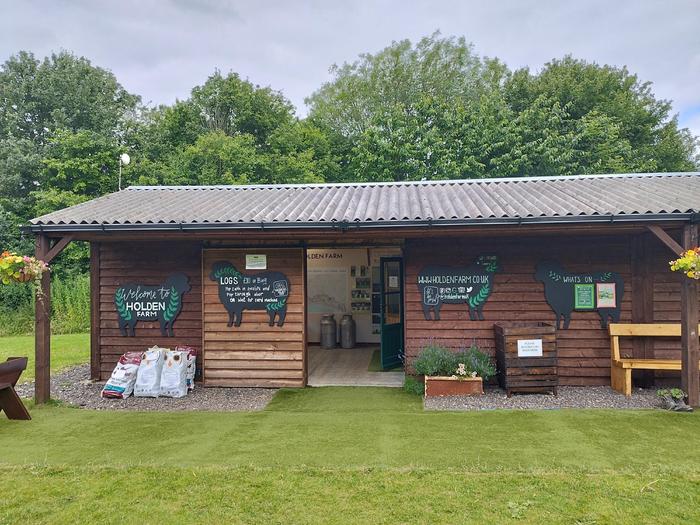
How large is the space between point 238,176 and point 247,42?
10.6m

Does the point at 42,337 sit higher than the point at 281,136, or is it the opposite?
the point at 281,136

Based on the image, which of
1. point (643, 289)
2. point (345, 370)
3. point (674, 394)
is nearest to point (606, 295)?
point (643, 289)

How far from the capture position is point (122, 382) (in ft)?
18.1

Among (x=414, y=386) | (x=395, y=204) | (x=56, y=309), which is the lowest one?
(x=414, y=386)

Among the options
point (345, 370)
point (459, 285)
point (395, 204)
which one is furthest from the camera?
point (345, 370)

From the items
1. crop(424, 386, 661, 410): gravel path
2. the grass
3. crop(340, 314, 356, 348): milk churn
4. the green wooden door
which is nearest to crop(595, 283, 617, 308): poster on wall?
crop(424, 386, 661, 410): gravel path

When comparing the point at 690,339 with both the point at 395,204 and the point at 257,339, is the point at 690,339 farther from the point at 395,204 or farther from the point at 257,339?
the point at 257,339

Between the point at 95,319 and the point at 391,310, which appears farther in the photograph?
the point at 391,310

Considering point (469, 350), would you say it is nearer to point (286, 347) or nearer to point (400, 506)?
point (286, 347)

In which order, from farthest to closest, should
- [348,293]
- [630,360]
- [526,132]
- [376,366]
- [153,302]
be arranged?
1. [526,132]
2. [348,293]
3. [376,366]
4. [153,302]
5. [630,360]

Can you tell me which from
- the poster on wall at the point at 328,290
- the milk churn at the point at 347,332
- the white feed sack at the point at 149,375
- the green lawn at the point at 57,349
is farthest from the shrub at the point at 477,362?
the green lawn at the point at 57,349

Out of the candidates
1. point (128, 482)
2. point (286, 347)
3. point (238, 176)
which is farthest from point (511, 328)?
point (238, 176)

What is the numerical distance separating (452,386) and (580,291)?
7.14 feet

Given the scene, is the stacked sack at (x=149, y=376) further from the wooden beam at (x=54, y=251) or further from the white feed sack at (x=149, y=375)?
the wooden beam at (x=54, y=251)
